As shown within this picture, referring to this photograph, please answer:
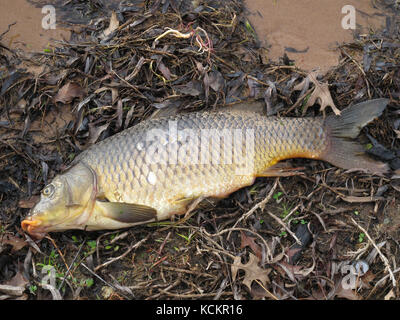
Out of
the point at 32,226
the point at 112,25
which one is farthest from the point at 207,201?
the point at 112,25

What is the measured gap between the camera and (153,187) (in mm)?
3234

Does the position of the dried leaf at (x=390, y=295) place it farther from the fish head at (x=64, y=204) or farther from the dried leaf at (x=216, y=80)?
the fish head at (x=64, y=204)

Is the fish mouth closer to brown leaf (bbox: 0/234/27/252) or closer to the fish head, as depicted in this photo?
the fish head

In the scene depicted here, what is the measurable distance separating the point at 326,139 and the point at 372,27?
53.4 inches

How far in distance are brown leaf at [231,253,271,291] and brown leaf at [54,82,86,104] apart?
1933mm

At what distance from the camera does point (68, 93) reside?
3609 mm

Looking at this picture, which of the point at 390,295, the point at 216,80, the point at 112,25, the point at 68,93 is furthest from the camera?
the point at 112,25

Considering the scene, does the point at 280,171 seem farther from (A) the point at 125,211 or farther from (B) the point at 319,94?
(A) the point at 125,211

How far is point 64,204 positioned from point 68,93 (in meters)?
1.03

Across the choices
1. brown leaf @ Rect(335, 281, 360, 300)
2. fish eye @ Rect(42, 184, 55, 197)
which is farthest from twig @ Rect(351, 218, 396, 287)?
fish eye @ Rect(42, 184, 55, 197)

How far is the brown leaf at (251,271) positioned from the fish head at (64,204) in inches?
46.5

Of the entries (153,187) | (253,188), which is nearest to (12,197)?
(153,187)

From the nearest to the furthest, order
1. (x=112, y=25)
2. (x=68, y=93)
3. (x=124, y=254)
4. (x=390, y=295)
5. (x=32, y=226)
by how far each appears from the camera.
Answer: (x=390, y=295) < (x=32, y=226) < (x=124, y=254) < (x=68, y=93) < (x=112, y=25)

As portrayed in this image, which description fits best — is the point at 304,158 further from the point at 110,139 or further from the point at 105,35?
the point at 105,35
